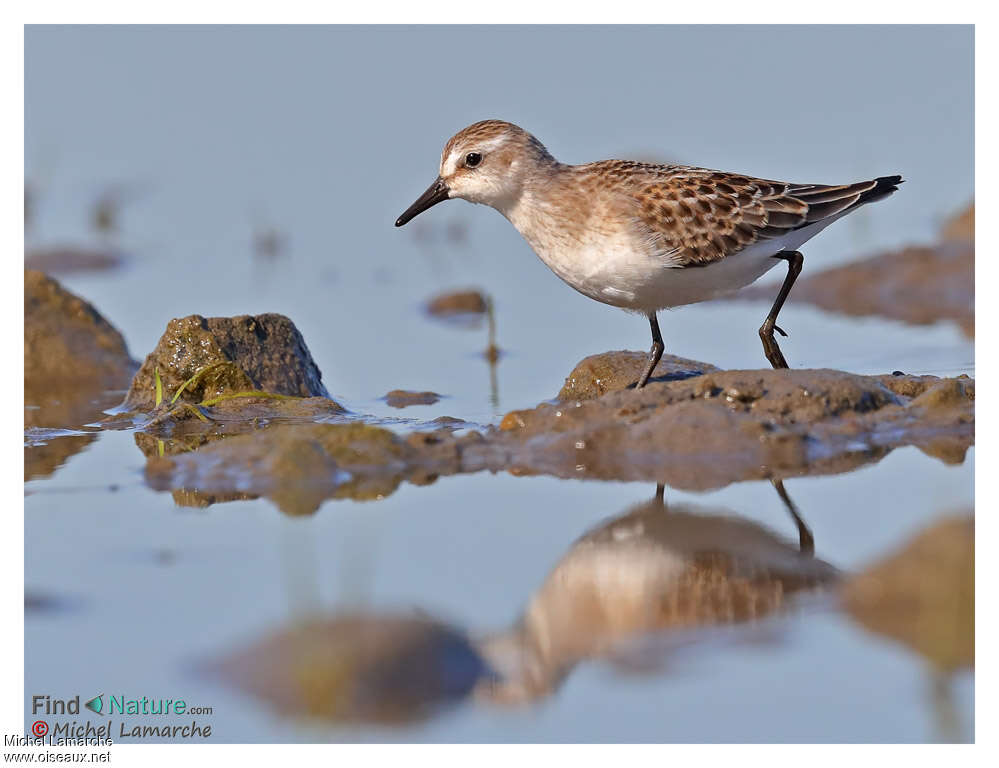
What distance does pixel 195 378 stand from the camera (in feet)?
29.7

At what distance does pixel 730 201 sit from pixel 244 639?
195 inches

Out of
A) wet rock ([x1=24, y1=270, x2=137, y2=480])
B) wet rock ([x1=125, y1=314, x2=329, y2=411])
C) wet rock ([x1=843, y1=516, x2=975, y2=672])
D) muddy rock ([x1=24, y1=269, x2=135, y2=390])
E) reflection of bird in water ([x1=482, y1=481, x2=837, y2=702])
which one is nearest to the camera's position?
wet rock ([x1=843, y1=516, x2=975, y2=672])

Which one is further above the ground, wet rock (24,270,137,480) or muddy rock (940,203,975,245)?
muddy rock (940,203,975,245)

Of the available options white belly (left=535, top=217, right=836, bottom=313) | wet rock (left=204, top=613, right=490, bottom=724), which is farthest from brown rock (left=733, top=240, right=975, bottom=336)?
wet rock (left=204, top=613, right=490, bottom=724)

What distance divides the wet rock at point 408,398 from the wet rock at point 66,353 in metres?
2.15

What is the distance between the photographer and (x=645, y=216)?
853cm

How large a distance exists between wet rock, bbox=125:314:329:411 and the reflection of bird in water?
3.78 metres

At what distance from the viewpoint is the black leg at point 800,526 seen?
608cm

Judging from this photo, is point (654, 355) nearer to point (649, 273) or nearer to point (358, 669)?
point (649, 273)

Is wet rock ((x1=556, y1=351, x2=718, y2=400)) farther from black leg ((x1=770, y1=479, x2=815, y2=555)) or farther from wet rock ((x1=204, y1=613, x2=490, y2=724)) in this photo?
wet rock ((x1=204, y1=613, x2=490, y2=724))

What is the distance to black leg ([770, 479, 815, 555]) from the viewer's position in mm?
6078

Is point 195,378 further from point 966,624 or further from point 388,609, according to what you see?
point 966,624

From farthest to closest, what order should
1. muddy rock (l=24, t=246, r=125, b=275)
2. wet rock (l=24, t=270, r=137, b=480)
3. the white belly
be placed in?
muddy rock (l=24, t=246, r=125, b=275) < wet rock (l=24, t=270, r=137, b=480) < the white belly

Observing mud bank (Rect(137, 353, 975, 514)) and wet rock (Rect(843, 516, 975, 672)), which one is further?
mud bank (Rect(137, 353, 975, 514))
